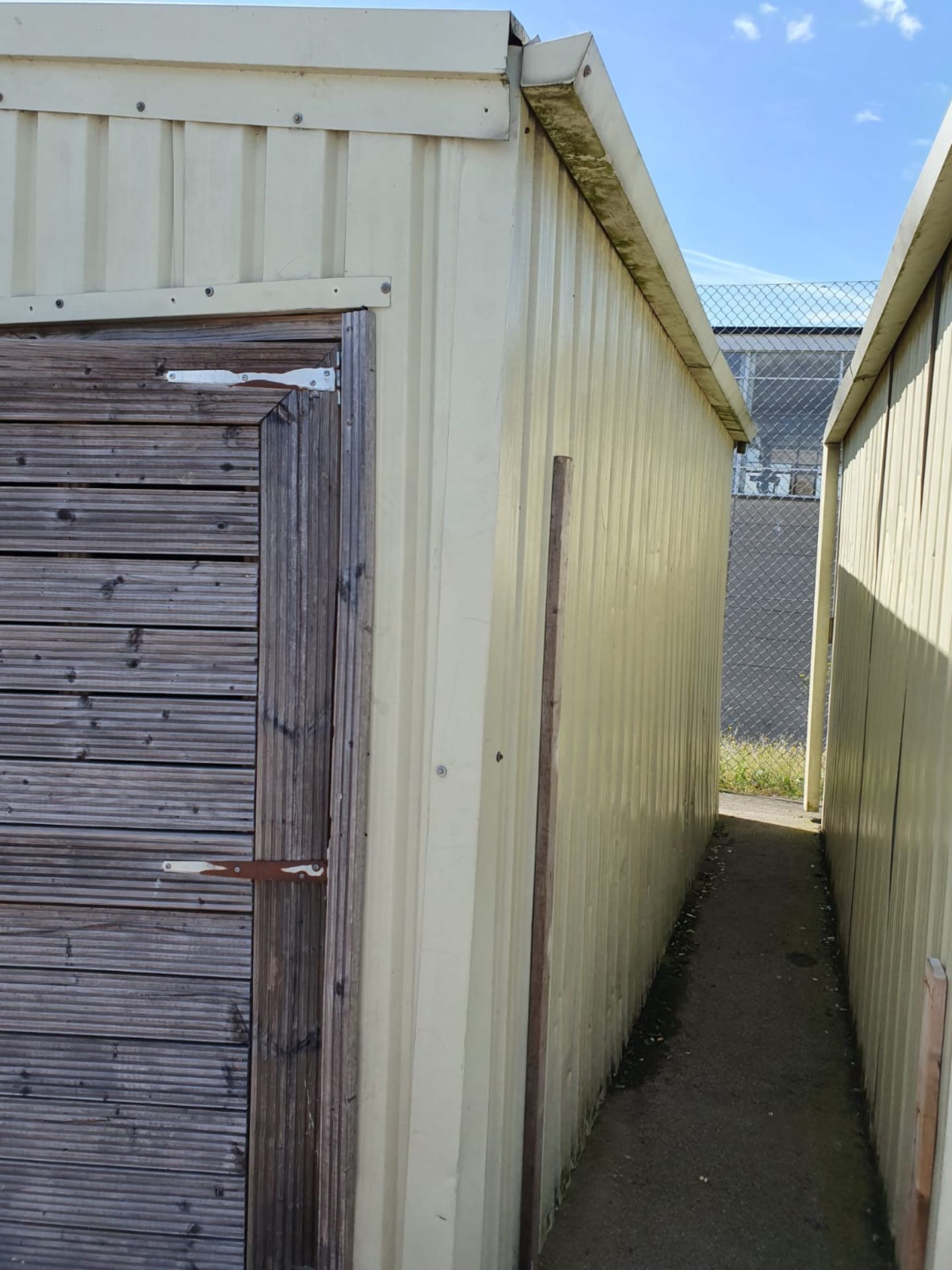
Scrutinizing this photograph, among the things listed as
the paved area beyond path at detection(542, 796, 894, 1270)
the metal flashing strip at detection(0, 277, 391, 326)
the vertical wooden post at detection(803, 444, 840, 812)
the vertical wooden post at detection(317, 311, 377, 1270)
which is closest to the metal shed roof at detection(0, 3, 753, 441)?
the metal flashing strip at detection(0, 277, 391, 326)

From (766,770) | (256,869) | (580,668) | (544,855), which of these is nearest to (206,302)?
(256,869)

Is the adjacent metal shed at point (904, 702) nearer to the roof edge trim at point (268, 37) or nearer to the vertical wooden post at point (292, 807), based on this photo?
the roof edge trim at point (268, 37)

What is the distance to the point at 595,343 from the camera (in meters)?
3.18

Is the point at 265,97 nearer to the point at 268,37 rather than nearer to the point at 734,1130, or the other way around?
the point at 268,37

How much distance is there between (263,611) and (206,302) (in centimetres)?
71

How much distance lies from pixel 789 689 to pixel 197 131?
8618mm

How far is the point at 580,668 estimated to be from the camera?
10.4 ft

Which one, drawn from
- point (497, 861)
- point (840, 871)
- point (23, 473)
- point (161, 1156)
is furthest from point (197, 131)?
point (840, 871)

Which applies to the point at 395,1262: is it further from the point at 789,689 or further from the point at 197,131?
the point at 789,689

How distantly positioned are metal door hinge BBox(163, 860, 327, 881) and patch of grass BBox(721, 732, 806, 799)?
7828 mm

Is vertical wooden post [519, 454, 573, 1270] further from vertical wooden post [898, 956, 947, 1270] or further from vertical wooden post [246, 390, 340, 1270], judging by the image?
vertical wooden post [898, 956, 947, 1270]

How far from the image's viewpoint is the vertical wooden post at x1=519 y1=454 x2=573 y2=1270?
9.03ft

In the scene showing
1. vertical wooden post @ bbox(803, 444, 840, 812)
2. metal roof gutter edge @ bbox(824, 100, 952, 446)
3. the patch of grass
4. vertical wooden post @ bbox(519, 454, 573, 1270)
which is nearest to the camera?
vertical wooden post @ bbox(519, 454, 573, 1270)

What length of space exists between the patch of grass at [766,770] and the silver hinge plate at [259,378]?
8030 millimetres
